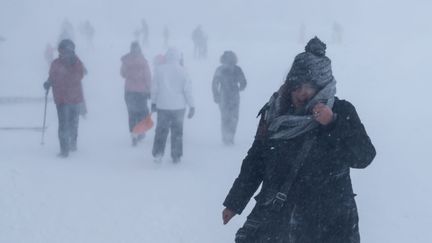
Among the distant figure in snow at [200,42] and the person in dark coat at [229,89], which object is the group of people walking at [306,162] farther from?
the distant figure in snow at [200,42]

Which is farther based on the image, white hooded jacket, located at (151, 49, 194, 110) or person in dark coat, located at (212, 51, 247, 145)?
person in dark coat, located at (212, 51, 247, 145)

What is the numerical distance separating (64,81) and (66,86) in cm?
8

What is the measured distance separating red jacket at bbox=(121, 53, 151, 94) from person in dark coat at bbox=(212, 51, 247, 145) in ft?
3.73

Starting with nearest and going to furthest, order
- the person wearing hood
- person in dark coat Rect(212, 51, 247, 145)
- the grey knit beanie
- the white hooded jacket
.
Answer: the grey knit beanie
the white hooded jacket
the person wearing hood
person in dark coat Rect(212, 51, 247, 145)

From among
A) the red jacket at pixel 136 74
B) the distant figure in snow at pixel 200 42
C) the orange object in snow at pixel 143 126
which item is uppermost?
the distant figure in snow at pixel 200 42

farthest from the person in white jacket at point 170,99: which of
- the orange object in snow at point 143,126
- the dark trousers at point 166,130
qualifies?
the orange object in snow at point 143,126

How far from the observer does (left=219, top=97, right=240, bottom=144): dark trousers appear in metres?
10.2

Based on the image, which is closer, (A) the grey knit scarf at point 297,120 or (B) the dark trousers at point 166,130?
(A) the grey knit scarf at point 297,120

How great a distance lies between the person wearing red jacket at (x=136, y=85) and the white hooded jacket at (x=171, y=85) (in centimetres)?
148

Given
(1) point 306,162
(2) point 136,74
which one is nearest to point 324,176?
(1) point 306,162

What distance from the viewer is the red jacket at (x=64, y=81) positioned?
9.00 metres

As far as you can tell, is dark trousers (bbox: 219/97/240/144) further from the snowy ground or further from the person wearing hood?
the person wearing hood

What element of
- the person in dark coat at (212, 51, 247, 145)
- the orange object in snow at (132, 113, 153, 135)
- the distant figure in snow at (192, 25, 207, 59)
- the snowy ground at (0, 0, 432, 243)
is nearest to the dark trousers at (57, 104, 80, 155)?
the snowy ground at (0, 0, 432, 243)

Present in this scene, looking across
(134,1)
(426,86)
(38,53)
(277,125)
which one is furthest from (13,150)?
(134,1)
